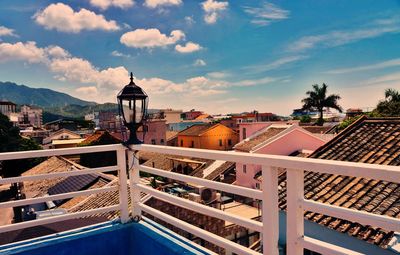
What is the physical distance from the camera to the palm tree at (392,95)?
2817 cm

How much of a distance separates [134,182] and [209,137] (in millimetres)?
29342

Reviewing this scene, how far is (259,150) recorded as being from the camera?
15.9 m

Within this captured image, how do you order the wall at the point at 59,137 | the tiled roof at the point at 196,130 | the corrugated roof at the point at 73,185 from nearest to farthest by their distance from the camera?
the corrugated roof at the point at 73,185 < the tiled roof at the point at 196,130 < the wall at the point at 59,137

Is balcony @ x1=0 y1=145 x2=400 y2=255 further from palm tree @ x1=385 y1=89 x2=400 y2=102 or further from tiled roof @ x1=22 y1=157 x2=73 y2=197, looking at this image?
palm tree @ x1=385 y1=89 x2=400 y2=102

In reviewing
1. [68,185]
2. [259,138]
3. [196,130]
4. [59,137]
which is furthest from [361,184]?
[59,137]

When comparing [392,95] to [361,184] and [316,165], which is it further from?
[316,165]

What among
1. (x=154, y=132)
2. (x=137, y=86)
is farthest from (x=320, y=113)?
(x=137, y=86)

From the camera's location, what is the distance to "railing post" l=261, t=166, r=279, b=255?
1.46m

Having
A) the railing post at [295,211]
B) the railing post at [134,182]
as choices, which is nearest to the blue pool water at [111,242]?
the railing post at [134,182]

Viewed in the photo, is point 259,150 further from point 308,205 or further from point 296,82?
point 296,82

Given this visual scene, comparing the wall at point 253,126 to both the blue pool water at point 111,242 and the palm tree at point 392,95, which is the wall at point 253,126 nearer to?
the palm tree at point 392,95

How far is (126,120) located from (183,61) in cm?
3167

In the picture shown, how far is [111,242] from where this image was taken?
8.41 ft

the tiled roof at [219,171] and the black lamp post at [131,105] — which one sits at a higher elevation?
the black lamp post at [131,105]
